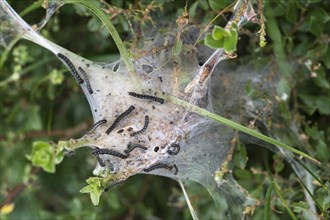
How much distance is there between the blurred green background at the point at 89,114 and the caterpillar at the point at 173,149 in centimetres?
45

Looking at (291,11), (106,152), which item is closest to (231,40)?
(106,152)

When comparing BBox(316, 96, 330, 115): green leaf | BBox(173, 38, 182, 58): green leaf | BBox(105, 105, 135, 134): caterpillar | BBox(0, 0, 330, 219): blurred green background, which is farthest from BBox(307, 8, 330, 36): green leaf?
BBox(105, 105, 135, 134): caterpillar

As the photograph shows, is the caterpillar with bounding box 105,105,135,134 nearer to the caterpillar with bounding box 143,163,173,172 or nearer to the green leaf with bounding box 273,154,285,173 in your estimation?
the caterpillar with bounding box 143,163,173,172

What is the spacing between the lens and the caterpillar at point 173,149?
2439 millimetres

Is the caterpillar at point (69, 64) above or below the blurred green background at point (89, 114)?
above

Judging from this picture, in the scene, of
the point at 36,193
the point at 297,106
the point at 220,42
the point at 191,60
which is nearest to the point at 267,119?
the point at 297,106

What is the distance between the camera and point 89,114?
406 cm

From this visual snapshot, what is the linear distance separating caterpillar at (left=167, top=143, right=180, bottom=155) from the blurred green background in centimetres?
45

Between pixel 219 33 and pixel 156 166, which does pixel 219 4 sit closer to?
pixel 219 33

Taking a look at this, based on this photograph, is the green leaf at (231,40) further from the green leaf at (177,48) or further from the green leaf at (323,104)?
the green leaf at (323,104)

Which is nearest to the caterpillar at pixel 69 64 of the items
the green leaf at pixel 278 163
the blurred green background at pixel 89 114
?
the blurred green background at pixel 89 114

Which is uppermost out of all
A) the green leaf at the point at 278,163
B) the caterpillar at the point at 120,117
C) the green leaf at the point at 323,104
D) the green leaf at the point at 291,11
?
Result: the green leaf at the point at 291,11

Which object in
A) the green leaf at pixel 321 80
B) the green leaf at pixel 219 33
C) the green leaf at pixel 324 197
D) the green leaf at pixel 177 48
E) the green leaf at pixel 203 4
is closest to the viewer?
the green leaf at pixel 219 33

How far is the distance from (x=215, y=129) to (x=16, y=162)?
1851 millimetres
